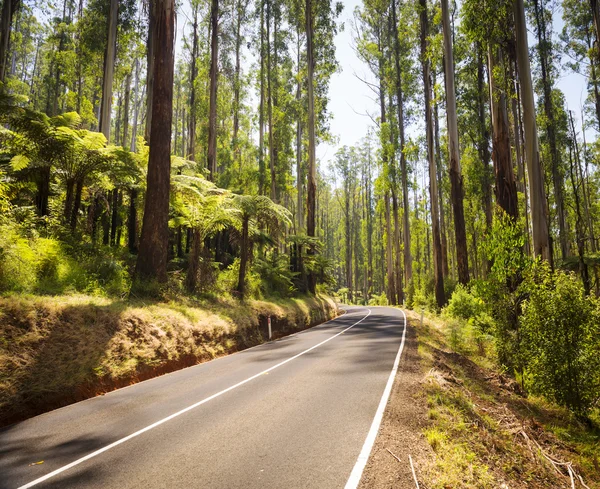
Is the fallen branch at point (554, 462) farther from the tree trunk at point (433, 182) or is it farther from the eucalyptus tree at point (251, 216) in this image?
the tree trunk at point (433, 182)

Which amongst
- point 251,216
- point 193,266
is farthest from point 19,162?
point 251,216

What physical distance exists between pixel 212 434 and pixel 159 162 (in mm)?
9262

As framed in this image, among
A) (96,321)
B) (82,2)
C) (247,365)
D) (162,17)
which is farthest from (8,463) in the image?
(82,2)

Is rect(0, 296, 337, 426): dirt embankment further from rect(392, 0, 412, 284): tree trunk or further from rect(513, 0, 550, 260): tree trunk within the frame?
rect(392, 0, 412, 284): tree trunk

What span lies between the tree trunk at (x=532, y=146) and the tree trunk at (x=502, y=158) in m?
1.87

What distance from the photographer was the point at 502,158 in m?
12.6

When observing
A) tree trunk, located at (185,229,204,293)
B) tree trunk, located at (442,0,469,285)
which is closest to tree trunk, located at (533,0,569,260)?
tree trunk, located at (442,0,469,285)

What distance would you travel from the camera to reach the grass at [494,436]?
420 centimetres

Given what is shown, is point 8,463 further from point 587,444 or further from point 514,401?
point 514,401

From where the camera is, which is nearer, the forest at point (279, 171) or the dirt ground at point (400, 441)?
the dirt ground at point (400, 441)

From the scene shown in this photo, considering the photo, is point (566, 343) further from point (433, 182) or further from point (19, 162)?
point (433, 182)

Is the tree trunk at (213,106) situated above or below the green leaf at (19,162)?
above

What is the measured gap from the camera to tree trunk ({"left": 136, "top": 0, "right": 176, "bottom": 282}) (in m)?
11.4

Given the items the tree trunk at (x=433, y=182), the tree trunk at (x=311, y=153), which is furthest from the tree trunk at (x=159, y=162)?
the tree trunk at (x=433, y=182)
